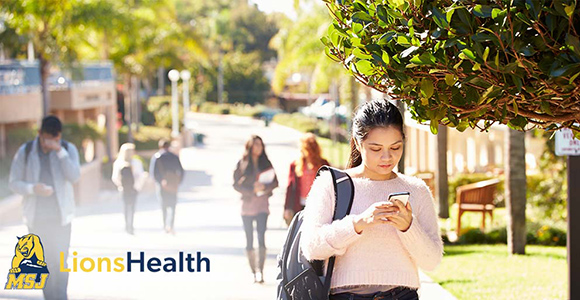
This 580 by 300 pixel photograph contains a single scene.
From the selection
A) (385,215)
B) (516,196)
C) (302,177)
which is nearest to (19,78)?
(516,196)

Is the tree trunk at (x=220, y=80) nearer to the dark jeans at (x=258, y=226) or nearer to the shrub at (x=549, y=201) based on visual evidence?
the shrub at (x=549, y=201)

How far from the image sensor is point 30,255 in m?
8.84

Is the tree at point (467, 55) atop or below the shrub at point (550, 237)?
atop

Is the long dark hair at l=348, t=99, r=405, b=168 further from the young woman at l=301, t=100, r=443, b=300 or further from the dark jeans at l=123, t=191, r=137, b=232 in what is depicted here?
the dark jeans at l=123, t=191, r=137, b=232

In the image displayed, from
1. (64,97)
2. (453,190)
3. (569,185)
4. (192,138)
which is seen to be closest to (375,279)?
(569,185)

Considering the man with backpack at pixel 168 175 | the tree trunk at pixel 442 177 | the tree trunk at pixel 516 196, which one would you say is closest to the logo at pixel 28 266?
the man with backpack at pixel 168 175

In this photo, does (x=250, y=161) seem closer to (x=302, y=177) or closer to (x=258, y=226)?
(x=258, y=226)

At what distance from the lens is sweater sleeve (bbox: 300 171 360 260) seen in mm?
3994

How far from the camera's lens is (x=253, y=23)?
9719 centimetres

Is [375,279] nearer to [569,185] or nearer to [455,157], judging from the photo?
[569,185]

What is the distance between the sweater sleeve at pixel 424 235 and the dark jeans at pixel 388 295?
0.41ft

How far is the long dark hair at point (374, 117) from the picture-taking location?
13.7ft

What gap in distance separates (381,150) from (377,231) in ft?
1.14

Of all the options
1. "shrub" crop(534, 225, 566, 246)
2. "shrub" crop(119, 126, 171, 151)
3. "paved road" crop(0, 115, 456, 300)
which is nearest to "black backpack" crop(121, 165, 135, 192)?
"paved road" crop(0, 115, 456, 300)
